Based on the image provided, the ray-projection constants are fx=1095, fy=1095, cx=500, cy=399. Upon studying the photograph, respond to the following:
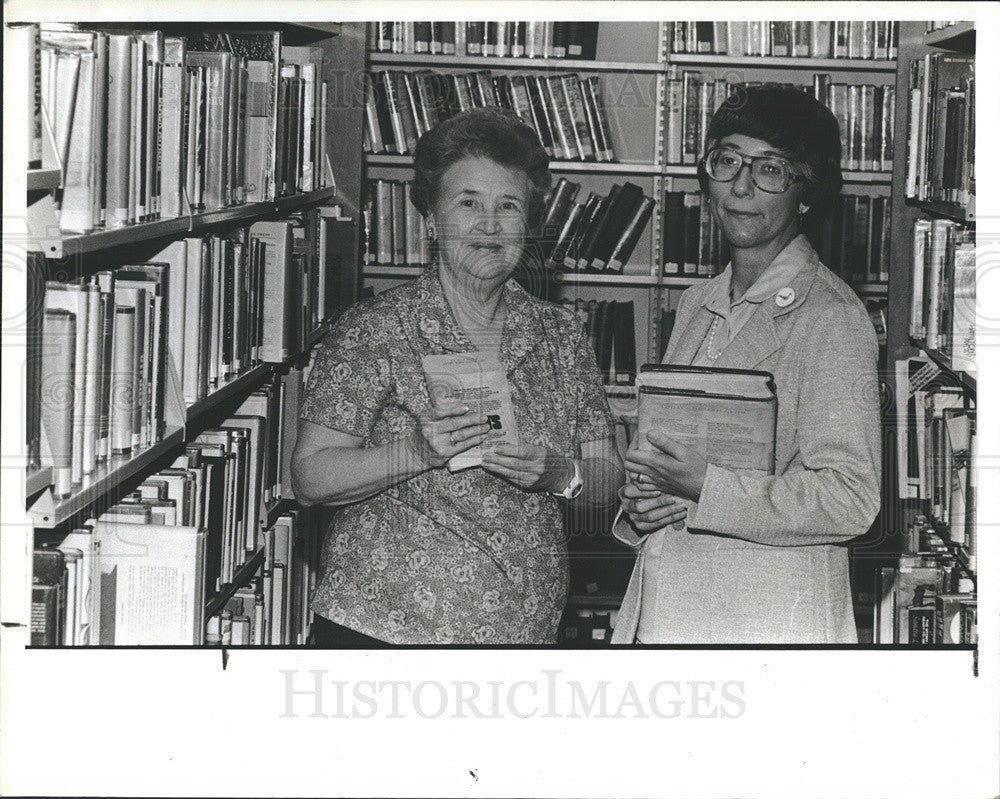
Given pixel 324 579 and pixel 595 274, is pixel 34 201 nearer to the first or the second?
pixel 324 579

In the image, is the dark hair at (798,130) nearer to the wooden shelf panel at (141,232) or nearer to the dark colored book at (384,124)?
the wooden shelf panel at (141,232)

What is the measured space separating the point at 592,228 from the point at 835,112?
83 cm

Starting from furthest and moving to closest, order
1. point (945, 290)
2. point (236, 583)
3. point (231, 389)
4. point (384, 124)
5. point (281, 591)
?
point (384, 124)
point (281, 591)
point (945, 290)
point (236, 583)
point (231, 389)

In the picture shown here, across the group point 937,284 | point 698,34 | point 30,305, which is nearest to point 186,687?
point 30,305

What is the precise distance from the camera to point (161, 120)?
1948 millimetres

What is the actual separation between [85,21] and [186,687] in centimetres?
120

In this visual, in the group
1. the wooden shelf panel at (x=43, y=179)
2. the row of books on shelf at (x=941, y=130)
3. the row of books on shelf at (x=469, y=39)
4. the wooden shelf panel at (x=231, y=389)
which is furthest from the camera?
the row of books on shelf at (x=469, y=39)

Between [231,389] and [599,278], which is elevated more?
[599,278]

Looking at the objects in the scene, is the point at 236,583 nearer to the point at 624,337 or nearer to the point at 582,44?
the point at 624,337

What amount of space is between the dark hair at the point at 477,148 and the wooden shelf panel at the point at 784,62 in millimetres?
1519

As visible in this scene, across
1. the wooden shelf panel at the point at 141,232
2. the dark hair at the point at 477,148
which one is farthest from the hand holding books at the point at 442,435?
the wooden shelf panel at the point at 141,232

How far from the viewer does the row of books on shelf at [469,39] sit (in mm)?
3098

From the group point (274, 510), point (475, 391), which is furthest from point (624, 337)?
point (475, 391)

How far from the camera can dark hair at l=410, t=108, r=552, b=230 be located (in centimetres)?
203
